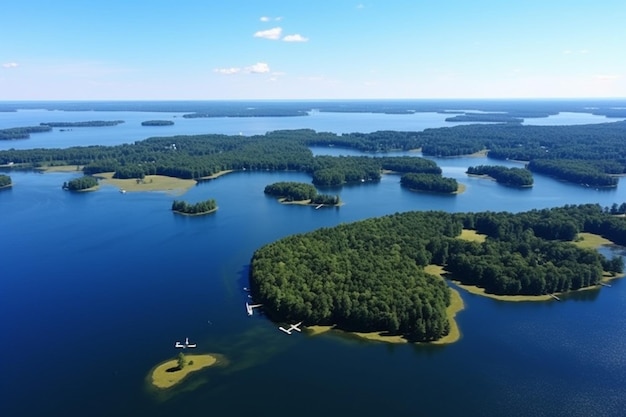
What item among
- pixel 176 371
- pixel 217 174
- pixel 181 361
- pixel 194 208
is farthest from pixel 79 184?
pixel 176 371

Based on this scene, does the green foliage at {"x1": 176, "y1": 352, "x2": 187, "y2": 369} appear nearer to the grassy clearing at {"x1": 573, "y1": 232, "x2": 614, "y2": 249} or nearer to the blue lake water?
the blue lake water

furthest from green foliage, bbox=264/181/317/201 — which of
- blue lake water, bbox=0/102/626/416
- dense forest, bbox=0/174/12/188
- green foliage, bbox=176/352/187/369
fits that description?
dense forest, bbox=0/174/12/188

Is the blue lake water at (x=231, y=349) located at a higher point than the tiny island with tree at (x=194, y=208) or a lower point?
lower

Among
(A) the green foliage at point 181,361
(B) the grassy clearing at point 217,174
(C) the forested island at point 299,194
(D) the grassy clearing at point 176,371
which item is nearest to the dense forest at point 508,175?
(C) the forested island at point 299,194

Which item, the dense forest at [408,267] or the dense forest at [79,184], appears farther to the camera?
the dense forest at [79,184]

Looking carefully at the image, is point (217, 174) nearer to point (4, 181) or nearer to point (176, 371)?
point (4, 181)

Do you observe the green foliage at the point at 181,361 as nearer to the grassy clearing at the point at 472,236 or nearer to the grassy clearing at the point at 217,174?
the grassy clearing at the point at 472,236

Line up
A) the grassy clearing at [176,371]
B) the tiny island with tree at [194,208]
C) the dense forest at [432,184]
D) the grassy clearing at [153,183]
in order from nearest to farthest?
the grassy clearing at [176,371] < the tiny island with tree at [194,208] < the dense forest at [432,184] < the grassy clearing at [153,183]

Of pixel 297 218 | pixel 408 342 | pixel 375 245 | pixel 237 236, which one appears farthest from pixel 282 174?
pixel 408 342
